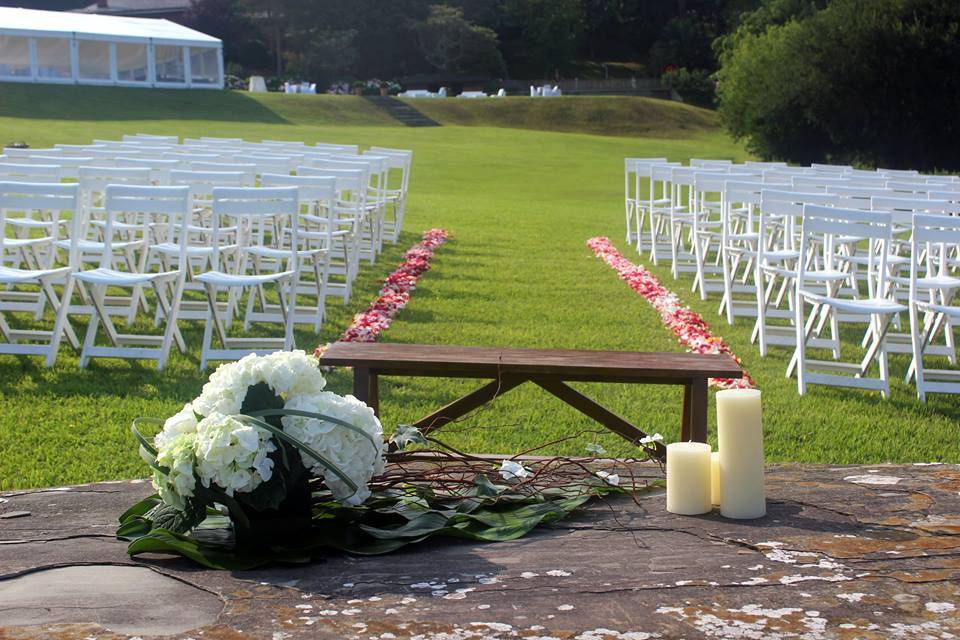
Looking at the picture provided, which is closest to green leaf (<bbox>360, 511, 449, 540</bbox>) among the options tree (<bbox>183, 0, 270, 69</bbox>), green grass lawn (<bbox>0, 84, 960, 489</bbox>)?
green grass lawn (<bbox>0, 84, 960, 489</bbox>)

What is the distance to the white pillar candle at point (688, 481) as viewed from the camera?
9.22 ft

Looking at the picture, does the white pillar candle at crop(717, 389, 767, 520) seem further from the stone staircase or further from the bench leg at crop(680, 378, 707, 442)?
the stone staircase

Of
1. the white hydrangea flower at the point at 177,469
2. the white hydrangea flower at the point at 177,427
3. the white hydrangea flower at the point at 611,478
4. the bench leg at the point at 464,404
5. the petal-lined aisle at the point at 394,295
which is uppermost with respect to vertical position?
the white hydrangea flower at the point at 177,427

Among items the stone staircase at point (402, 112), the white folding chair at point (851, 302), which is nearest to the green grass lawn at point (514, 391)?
the white folding chair at point (851, 302)

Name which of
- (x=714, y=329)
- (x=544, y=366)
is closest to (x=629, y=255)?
(x=714, y=329)

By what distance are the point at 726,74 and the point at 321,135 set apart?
14979 mm

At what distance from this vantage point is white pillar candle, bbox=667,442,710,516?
111 inches

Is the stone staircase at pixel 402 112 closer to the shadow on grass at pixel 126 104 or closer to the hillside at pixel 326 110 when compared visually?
the hillside at pixel 326 110

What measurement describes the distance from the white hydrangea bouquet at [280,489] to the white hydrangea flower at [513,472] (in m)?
0.16

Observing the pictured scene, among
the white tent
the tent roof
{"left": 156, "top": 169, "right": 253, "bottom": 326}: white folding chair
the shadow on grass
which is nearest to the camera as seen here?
{"left": 156, "top": 169, "right": 253, "bottom": 326}: white folding chair

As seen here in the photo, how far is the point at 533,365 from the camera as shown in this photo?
162 inches

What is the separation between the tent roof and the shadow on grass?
2.74m

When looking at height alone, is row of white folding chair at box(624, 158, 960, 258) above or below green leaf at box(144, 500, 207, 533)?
above

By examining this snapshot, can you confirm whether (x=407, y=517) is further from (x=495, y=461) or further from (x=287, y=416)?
(x=495, y=461)
